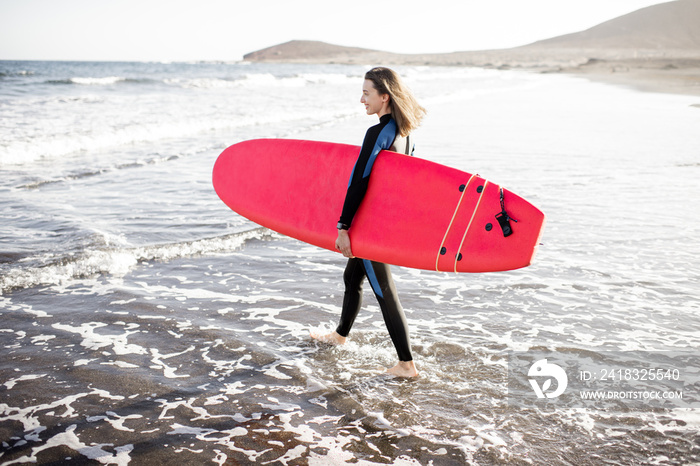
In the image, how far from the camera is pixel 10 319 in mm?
3652

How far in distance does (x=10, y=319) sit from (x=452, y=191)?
3.03 meters

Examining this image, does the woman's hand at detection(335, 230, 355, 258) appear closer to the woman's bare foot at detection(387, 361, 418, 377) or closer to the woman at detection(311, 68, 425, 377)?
the woman at detection(311, 68, 425, 377)

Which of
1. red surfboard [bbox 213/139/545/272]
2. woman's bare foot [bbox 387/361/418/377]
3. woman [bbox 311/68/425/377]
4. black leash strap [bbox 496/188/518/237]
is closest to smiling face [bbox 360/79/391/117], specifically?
woman [bbox 311/68/425/377]

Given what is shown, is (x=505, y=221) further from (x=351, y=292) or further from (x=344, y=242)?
(x=351, y=292)

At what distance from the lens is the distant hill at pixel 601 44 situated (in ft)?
416

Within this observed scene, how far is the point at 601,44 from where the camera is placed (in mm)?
146250

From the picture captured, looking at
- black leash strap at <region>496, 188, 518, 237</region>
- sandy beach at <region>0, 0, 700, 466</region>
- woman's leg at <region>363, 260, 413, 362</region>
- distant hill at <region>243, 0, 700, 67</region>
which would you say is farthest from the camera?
distant hill at <region>243, 0, 700, 67</region>

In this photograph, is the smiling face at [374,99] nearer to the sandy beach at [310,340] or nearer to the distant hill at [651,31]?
the sandy beach at [310,340]

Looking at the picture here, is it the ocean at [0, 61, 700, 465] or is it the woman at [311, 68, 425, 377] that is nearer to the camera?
the ocean at [0, 61, 700, 465]

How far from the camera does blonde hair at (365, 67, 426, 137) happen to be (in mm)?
2762

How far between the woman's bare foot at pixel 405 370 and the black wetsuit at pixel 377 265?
26 millimetres

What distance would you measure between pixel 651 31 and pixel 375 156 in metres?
163

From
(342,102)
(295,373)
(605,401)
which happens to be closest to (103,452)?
(295,373)

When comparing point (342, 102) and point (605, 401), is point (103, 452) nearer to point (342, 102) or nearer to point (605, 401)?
point (605, 401)
